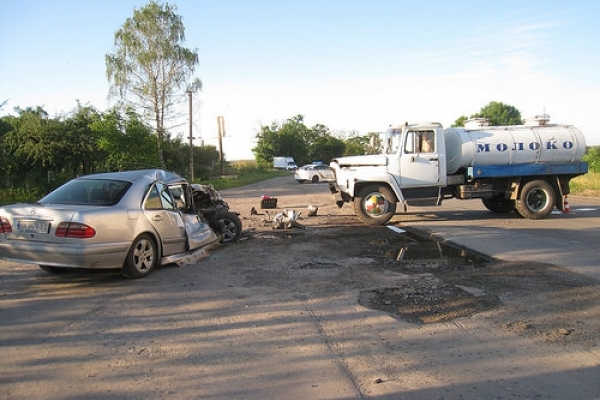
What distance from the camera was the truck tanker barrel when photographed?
44.9 ft

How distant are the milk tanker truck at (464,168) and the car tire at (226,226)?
403 cm

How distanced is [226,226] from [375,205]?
4536 mm

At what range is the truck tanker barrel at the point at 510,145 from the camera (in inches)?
538

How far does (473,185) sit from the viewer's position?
45.0 ft

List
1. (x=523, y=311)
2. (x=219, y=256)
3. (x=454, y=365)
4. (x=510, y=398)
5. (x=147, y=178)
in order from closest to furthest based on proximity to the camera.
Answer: (x=510, y=398) < (x=454, y=365) < (x=523, y=311) < (x=147, y=178) < (x=219, y=256)

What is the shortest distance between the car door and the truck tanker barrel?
8693 millimetres

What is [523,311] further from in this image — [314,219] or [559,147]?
[559,147]

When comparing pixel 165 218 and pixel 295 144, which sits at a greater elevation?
pixel 295 144

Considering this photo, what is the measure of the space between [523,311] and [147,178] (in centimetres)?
547

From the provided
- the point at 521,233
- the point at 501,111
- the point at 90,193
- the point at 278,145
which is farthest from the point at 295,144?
the point at 90,193

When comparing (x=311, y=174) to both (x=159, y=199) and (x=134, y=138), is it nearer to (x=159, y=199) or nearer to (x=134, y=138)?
(x=134, y=138)

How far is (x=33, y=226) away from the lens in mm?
6180


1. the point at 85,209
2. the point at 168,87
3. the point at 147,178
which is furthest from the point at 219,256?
the point at 168,87

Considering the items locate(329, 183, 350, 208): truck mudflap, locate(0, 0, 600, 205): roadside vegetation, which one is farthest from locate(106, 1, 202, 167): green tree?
locate(329, 183, 350, 208): truck mudflap
